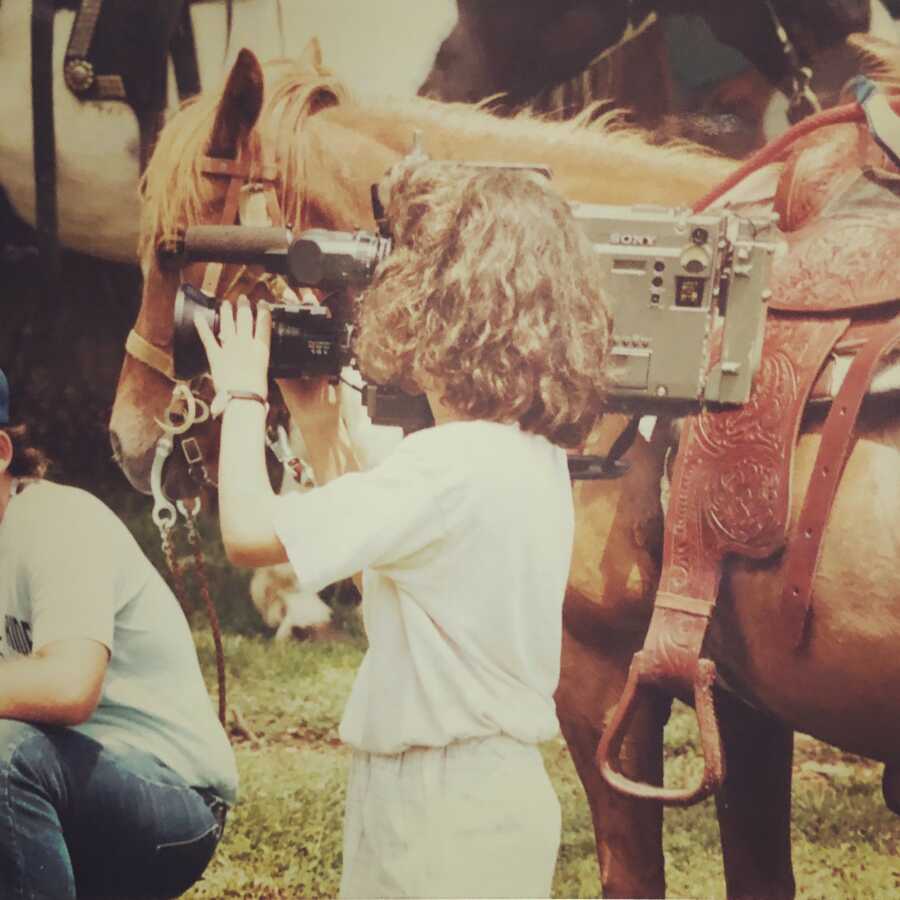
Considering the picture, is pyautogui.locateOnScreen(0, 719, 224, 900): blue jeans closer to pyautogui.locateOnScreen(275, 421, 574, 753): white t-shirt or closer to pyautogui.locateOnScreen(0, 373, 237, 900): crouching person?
pyautogui.locateOnScreen(0, 373, 237, 900): crouching person

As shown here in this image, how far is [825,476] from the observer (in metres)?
1.60

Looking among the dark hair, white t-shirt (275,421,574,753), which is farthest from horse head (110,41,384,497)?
white t-shirt (275,421,574,753)

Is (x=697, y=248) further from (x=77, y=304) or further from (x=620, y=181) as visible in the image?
(x=77, y=304)

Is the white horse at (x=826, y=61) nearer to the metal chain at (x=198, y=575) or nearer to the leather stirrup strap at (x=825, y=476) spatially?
the leather stirrup strap at (x=825, y=476)

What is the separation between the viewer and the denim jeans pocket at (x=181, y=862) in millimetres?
1764

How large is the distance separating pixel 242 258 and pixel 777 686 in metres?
1.08

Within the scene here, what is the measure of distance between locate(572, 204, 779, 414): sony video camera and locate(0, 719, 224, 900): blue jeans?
3.14ft

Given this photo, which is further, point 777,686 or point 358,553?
point 777,686

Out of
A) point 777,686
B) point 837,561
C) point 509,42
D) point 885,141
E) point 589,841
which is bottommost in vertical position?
point 589,841

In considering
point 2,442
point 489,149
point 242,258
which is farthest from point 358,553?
point 489,149

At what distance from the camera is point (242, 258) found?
1790 mm

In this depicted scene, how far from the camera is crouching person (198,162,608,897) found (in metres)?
1.30

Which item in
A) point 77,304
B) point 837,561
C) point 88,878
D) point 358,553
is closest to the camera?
point 358,553

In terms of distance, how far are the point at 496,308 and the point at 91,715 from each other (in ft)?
3.04
